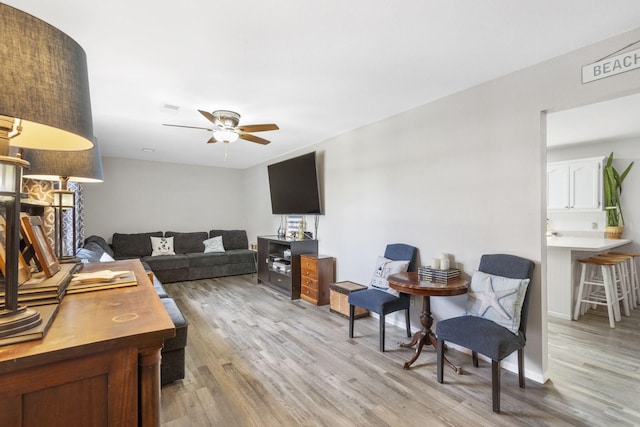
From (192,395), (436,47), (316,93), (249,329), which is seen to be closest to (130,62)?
(316,93)

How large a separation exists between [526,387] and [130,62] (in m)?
3.85

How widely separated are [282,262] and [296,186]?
50.2 inches

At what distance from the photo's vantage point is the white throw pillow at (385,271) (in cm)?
308

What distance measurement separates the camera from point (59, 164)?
1601mm

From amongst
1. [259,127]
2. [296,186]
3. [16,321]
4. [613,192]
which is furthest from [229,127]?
[613,192]

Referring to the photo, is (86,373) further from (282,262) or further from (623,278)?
(623,278)

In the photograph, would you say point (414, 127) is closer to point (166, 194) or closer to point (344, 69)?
point (344, 69)

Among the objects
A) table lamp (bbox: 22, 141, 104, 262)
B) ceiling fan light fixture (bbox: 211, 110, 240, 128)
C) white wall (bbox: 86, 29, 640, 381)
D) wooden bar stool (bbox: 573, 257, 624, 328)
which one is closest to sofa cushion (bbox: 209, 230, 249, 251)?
white wall (bbox: 86, 29, 640, 381)

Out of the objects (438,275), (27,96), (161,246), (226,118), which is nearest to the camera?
(27,96)

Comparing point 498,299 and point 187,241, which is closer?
point 498,299

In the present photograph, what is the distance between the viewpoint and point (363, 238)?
3.89m

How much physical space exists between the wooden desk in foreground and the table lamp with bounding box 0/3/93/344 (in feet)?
0.25

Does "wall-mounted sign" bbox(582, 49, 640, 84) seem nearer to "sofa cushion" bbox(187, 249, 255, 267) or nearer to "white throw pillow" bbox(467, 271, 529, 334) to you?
"white throw pillow" bbox(467, 271, 529, 334)

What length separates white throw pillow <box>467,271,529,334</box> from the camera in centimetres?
217
